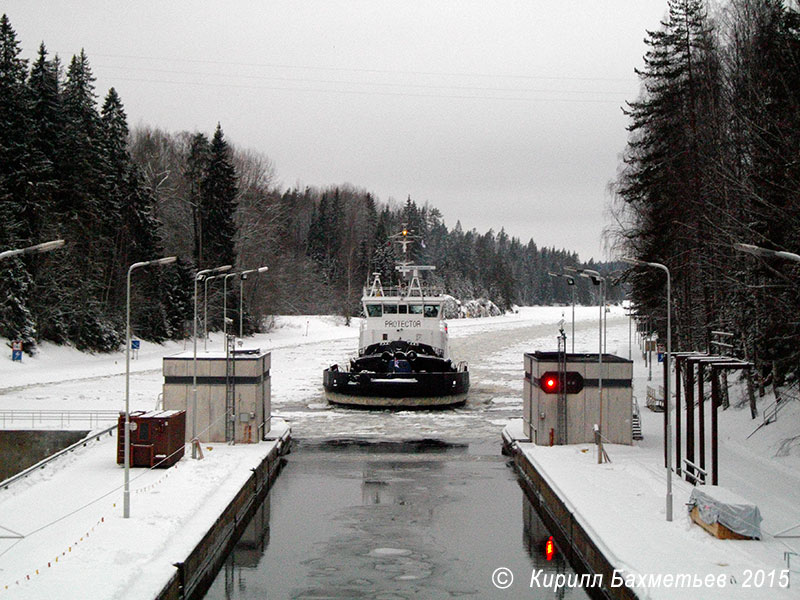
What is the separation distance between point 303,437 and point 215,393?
5266 mm

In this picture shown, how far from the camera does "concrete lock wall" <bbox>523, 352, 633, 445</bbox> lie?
20.4 m

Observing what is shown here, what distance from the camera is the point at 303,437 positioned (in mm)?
25328

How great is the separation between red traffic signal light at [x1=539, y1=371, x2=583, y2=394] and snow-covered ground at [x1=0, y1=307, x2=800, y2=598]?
4.77 ft

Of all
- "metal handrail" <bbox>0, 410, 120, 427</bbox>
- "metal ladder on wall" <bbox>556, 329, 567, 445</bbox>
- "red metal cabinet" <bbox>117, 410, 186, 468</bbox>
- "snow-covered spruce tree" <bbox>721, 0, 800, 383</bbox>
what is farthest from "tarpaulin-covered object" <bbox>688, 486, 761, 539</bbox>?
"metal handrail" <bbox>0, 410, 120, 427</bbox>

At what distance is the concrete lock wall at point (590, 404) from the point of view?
20391 millimetres

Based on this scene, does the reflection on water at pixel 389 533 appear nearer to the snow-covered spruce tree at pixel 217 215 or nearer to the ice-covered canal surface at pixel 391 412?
the ice-covered canal surface at pixel 391 412

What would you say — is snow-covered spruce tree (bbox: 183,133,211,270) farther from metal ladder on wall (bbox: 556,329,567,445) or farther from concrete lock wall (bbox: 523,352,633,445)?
metal ladder on wall (bbox: 556,329,567,445)

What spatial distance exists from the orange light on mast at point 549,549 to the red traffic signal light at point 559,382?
216 inches

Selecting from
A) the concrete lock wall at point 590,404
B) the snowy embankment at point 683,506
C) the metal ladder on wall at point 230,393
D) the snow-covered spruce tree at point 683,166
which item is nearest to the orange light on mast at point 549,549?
the snowy embankment at point 683,506

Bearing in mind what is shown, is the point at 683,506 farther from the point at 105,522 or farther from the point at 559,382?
the point at 105,522

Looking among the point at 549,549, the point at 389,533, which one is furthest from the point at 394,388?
the point at 549,549

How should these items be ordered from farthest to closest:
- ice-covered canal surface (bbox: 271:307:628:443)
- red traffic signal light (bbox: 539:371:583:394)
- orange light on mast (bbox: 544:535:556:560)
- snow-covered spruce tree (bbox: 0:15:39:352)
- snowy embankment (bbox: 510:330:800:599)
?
1. snow-covered spruce tree (bbox: 0:15:39:352)
2. ice-covered canal surface (bbox: 271:307:628:443)
3. red traffic signal light (bbox: 539:371:583:394)
4. orange light on mast (bbox: 544:535:556:560)
5. snowy embankment (bbox: 510:330:800:599)

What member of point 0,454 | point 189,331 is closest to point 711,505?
point 0,454

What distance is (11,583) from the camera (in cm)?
999
